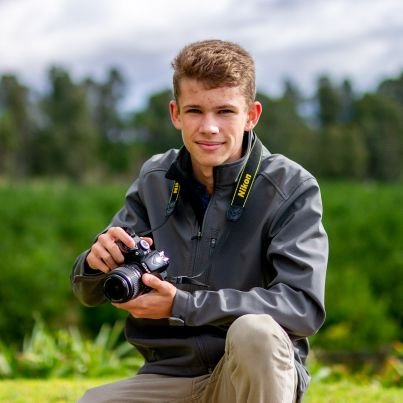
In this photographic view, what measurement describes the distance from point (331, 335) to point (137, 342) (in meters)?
9.07

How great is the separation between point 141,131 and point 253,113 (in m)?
43.4

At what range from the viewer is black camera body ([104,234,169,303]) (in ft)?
8.93

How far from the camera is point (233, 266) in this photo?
3.02 metres

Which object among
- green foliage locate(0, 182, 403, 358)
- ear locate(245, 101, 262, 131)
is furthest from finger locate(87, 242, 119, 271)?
green foliage locate(0, 182, 403, 358)

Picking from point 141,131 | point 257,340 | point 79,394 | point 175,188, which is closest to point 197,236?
point 175,188

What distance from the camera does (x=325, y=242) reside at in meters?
2.99

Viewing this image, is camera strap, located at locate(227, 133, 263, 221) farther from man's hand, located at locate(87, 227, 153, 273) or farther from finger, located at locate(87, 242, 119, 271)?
finger, located at locate(87, 242, 119, 271)

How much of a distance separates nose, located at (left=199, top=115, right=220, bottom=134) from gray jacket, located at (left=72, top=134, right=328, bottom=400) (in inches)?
5.3

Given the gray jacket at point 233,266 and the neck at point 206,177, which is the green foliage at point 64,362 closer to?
the gray jacket at point 233,266

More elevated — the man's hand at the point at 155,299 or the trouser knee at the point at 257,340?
the man's hand at the point at 155,299

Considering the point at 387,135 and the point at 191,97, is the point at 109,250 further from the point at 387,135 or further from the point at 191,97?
Answer: the point at 387,135

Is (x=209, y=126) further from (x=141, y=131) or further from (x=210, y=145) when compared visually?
(x=141, y=131)

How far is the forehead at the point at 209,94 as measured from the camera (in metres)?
3.05

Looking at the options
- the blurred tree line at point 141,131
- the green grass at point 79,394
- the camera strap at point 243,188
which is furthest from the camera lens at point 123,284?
the blurred tree line at point 141,131
